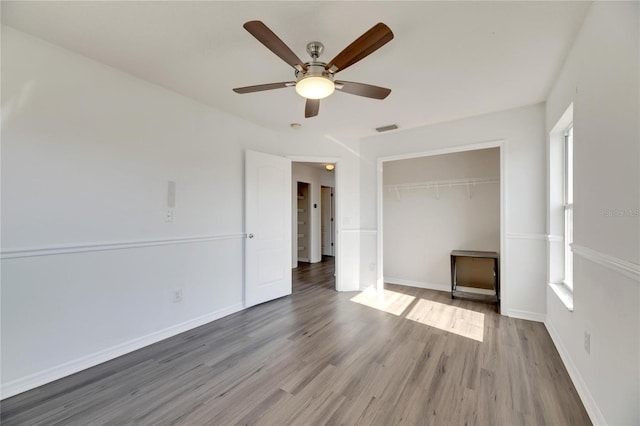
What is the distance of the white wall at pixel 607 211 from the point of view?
1.20 m

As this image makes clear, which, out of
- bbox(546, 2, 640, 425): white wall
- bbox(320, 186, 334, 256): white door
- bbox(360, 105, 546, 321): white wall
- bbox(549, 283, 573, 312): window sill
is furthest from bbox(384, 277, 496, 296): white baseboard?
bbox(320, 186, 334, 256): white door

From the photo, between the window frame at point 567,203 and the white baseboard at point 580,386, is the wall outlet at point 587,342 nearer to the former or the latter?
the white baseboard at point 580,386

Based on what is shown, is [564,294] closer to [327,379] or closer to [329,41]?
[327,379]

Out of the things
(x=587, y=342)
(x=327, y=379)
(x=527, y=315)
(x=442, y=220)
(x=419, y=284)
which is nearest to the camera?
(x=587, y=342)

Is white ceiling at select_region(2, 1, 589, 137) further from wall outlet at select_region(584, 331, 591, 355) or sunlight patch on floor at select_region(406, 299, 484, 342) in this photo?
sunlight patch on floor at select_region(406, 299, 484, 342)

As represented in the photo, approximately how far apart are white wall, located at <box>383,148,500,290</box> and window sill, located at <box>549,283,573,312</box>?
1.32 meters

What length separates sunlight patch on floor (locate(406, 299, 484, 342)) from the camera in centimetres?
278

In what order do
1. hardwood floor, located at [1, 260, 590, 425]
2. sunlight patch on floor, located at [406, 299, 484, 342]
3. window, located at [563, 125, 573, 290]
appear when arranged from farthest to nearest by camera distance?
1. sunlight patch on floor, located at [406, 299, 484, 342]
2. window, located at [563, 125, 573, 290]
3. hardwood floor, located at [1, 260, 590, 425]

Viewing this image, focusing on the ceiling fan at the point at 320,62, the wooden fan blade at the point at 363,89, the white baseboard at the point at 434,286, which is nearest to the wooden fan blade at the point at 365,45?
the ceiling fan at the point at 320,62

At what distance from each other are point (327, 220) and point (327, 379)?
5992 mm

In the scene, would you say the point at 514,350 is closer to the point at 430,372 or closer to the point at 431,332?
the point at 431,332

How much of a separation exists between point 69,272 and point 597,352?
3535mm

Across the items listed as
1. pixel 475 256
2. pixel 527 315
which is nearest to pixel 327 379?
pixel 527 315

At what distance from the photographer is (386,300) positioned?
380 cm
